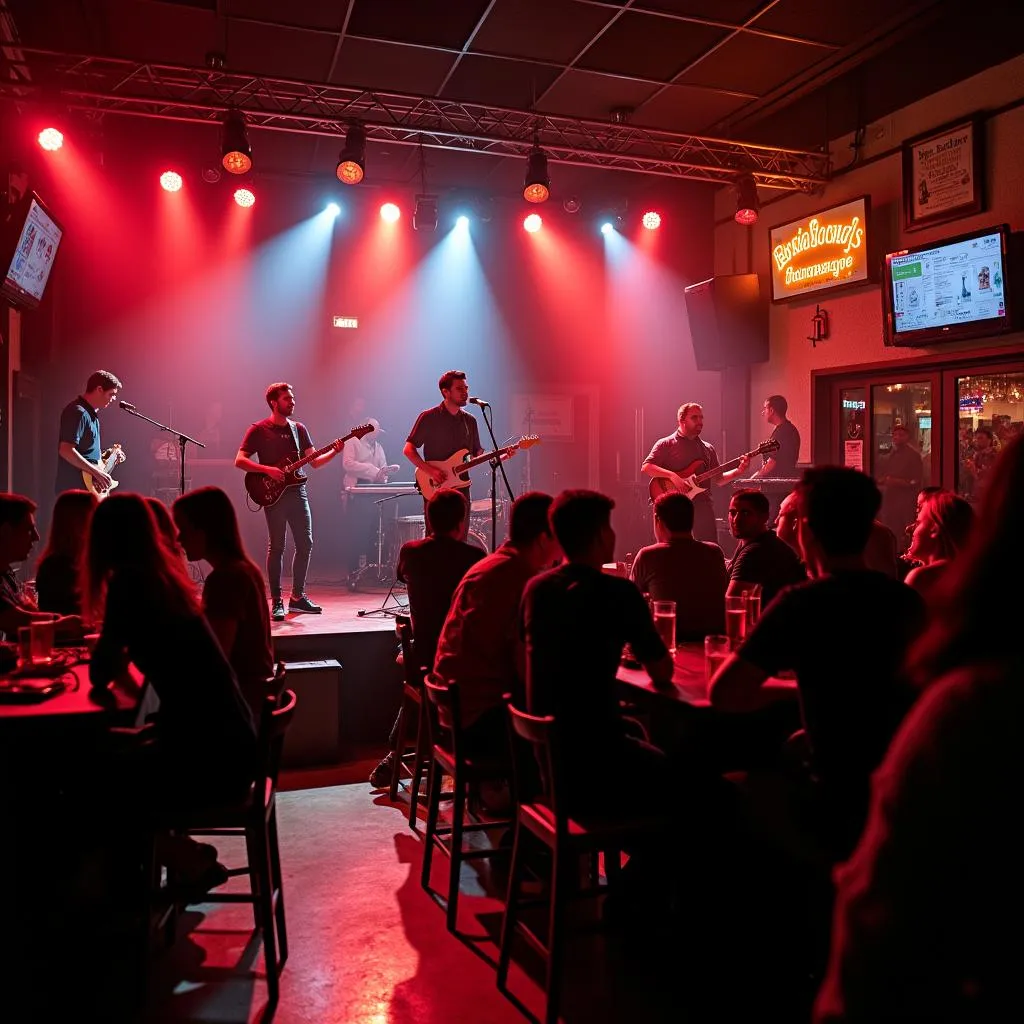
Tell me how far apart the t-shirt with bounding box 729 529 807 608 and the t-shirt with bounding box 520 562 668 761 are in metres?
1.44

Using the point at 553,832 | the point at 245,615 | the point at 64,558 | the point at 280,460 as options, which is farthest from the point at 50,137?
the point at 553,832

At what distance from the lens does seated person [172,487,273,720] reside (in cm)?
318

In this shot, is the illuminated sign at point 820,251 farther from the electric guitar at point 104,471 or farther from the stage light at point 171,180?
the electric guitar at point 104,471

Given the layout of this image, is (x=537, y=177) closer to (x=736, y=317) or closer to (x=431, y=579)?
(x=736, y=317)

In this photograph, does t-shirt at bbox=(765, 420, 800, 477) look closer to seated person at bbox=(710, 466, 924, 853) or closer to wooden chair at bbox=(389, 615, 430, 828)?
wooden chair at bbox=(389, 615, 430, 828)

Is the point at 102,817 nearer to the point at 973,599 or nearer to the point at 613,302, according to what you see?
the point at 973,599

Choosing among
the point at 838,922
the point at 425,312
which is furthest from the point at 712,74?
the point at 838,922

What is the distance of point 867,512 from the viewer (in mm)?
2264

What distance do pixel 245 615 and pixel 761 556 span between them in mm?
2155

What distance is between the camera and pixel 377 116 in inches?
332

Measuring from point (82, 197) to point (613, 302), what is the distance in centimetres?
606

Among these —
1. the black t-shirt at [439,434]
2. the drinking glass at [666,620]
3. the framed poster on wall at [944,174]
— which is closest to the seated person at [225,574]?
the drinking glass at [666,620]

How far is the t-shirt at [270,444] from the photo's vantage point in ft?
22.2

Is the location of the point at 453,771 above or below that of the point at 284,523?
below
